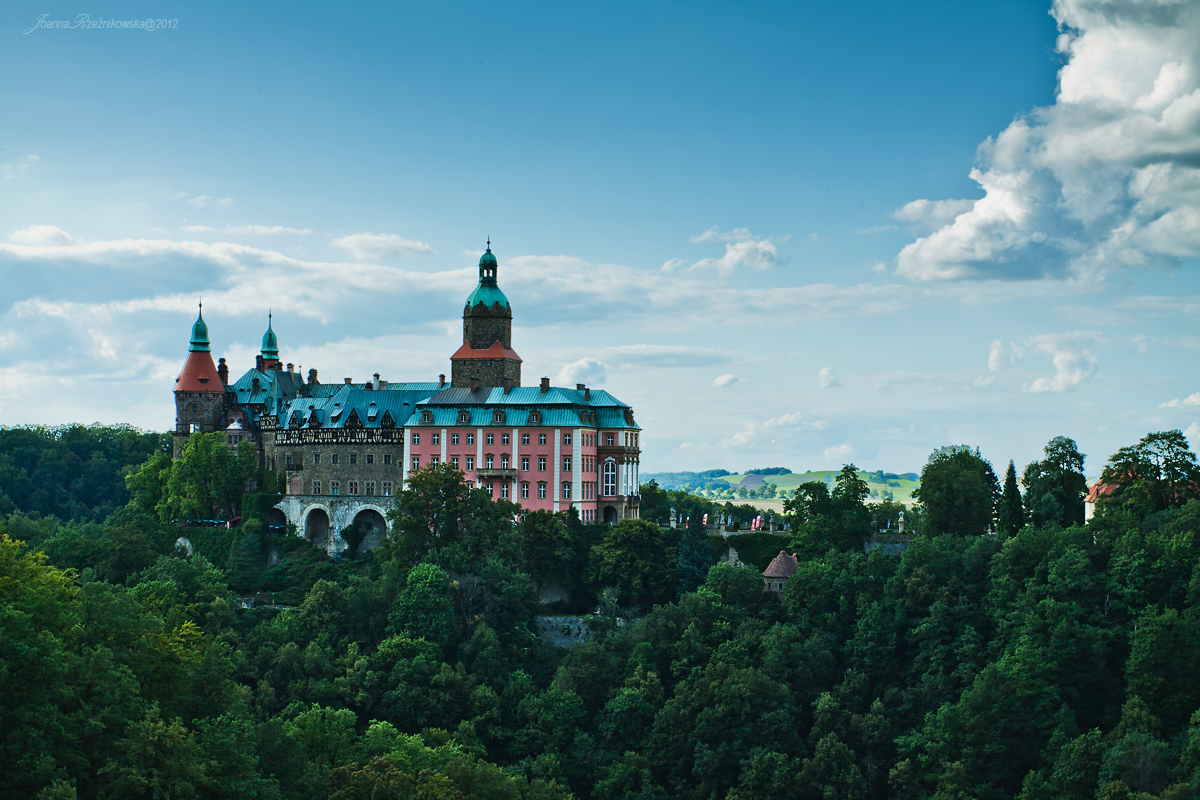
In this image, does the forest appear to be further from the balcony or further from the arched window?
the arched window

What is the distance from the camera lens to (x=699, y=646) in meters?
74.7

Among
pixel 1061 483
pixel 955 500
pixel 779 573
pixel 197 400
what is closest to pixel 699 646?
pixel 779 573

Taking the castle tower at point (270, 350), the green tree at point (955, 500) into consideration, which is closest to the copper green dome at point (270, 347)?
the castle tower at point (270, 350)

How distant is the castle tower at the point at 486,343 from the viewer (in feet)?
313

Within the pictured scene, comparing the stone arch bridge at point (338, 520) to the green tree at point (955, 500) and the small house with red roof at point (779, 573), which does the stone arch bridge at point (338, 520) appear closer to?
the small house with red roof at point (779, 573)

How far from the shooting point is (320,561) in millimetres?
90062

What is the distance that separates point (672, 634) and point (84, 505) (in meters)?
80.2

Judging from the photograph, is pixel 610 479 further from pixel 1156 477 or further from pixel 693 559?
pixel 1156 477

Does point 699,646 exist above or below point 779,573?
below

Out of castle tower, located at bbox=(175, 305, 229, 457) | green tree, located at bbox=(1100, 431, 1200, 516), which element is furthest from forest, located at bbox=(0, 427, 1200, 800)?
castle tower, located at bbox=(175, 305, 229, 457)

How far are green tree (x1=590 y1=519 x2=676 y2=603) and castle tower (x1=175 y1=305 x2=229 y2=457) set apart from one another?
34.0 metres

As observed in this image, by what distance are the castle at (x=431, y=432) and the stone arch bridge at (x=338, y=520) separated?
0.07 metres

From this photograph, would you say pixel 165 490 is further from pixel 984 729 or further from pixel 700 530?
pixel 984 729

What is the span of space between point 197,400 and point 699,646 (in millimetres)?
46581
